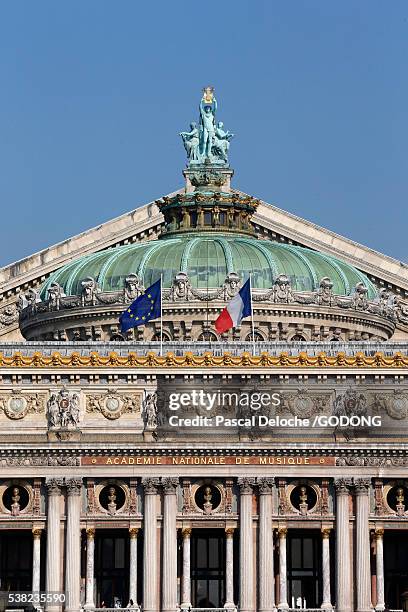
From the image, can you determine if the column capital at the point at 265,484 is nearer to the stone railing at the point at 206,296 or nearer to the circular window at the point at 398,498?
the circular window at the point at 398,498

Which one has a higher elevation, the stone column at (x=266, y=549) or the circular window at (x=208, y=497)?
the circular window at (x=208, y=497)

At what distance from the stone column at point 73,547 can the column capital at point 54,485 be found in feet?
1.39

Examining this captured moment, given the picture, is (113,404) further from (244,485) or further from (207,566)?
(207,566)

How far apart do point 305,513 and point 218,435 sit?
7112 mm

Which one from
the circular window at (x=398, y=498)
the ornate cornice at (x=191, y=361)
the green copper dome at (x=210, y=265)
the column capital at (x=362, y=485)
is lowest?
the circular window at (x=398, y=498)

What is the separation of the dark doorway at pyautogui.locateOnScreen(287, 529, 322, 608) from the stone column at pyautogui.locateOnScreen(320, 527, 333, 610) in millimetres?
1890

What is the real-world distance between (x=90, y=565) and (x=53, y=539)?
284cm

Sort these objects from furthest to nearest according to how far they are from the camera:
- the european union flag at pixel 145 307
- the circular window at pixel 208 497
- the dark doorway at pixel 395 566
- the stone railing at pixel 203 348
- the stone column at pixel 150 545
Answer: the european union flag at pixel 145 307, the stone railing at pixel 203 348, the dark doorway at pixel 395 566, the circular window at pixel 208 497, the stone column at pixel 150 545

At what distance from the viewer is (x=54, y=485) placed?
6294 inches

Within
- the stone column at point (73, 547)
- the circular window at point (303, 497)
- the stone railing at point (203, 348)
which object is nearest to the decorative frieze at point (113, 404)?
the stone railing at point (203, 348)

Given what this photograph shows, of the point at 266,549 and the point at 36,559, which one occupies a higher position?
the point at 266,549

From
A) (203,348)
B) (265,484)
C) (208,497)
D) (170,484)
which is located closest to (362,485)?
(265,484)

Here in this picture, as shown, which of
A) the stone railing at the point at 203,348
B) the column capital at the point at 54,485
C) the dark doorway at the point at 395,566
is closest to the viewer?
the column capital at the point at 54,485

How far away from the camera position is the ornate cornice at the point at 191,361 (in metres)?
162
